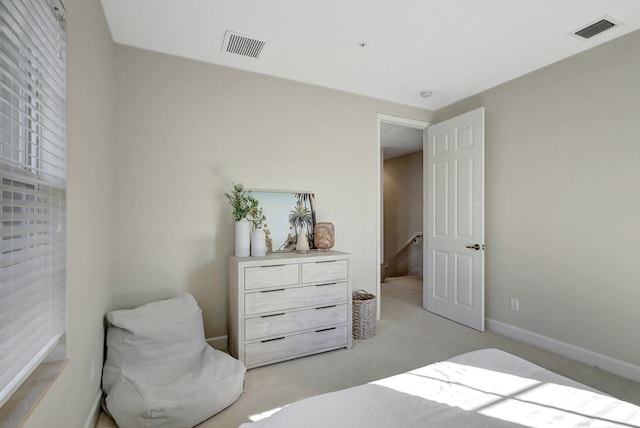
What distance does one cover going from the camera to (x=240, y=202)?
2775 mm

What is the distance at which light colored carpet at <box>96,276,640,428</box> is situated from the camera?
2076 mm

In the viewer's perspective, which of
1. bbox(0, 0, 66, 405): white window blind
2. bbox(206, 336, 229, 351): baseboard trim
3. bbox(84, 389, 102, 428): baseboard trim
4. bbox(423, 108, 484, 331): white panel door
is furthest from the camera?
bbox(423, 108, 484, 331): white panel door

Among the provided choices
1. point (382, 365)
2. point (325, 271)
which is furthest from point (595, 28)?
point (382, 365)

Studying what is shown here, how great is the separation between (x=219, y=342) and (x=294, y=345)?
739mm

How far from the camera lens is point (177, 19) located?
7.22ft

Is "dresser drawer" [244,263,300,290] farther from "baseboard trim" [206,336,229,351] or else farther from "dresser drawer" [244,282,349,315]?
"baseboard trim" [206,336,229,351]

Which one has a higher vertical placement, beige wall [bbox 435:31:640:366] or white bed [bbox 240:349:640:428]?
beige wall [bbox 435:31:640:366]

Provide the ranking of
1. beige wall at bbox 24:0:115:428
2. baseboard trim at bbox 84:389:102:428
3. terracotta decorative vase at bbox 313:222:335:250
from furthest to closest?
1. terracotta decorative vase at bbox 313:222:335:250
2. baseboard trim at bbox 84:389:102:428
3. beige wall at bbox 24:0:115:428

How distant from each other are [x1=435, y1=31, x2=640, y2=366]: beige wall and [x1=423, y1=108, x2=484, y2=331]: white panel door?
20 cm

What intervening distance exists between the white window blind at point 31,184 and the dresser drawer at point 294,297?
4.43 ft

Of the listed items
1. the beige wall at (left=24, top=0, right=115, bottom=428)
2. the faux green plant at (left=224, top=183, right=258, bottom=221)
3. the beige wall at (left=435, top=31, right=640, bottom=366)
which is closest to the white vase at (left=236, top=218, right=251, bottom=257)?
the faux green plant at (left=224, top=183, right=258, bottom=221)

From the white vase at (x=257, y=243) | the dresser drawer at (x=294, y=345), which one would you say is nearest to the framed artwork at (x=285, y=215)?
the white vase at (x=257, y=243)

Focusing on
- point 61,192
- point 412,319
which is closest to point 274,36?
point 61,192

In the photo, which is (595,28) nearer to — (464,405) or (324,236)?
(324,236)
